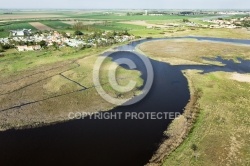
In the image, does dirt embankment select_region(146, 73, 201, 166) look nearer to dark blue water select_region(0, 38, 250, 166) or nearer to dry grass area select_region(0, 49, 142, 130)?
dark blue water select_region(0, 38, 250, 166)

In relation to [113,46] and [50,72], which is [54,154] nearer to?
[50,72]

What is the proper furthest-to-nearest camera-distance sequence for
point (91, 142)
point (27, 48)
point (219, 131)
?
point (27, 48) → point (219, 131) → point (91, 142)

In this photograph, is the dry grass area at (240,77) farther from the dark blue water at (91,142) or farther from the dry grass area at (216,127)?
the dark blue water at (91,142)

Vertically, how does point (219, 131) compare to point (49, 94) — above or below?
below

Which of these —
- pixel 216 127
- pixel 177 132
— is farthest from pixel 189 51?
pixel 177 132

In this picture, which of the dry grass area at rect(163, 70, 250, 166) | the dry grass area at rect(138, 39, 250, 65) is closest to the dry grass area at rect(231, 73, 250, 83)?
the dry grass area at rect(163, 70, 250, 166)

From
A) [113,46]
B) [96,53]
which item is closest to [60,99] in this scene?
[96,53]

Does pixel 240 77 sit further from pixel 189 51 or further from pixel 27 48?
pixel 27 48

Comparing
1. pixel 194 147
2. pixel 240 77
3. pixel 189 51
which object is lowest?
pixel 194 147
